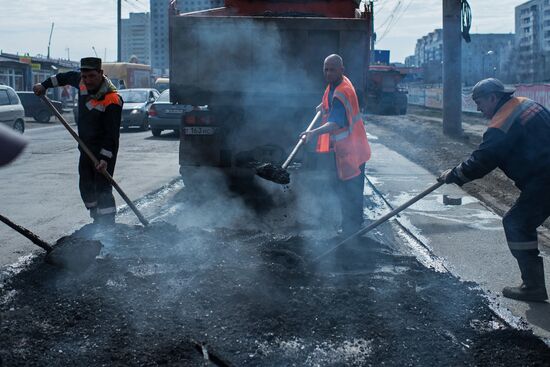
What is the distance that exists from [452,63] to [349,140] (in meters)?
13.0

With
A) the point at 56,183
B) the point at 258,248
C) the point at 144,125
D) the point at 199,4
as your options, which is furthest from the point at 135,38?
the point at 258,248

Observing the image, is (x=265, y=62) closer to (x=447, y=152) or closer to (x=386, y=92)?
(x=447, y=152)

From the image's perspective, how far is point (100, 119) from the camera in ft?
21.2

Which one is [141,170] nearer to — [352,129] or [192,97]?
[192,97]

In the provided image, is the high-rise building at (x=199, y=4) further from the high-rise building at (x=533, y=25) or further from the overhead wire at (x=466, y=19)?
the high-rise building at (x=533, y=25)

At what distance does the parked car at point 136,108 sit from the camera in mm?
22172

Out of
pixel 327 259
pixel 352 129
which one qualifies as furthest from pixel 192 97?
pixel 327 259

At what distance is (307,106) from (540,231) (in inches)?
130

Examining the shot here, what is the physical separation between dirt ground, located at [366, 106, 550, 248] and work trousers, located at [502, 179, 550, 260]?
74.8 inches

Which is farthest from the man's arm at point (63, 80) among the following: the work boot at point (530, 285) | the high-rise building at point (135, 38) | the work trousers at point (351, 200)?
the high-rise building at point (135, 38)

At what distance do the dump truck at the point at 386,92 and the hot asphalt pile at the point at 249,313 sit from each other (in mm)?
30164

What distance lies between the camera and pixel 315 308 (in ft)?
14.4

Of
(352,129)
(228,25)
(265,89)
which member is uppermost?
(228,25)

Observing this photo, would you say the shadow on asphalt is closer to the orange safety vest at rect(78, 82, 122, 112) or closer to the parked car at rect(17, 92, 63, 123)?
the orange safety vest at rect(78, 82, 122, 112)
